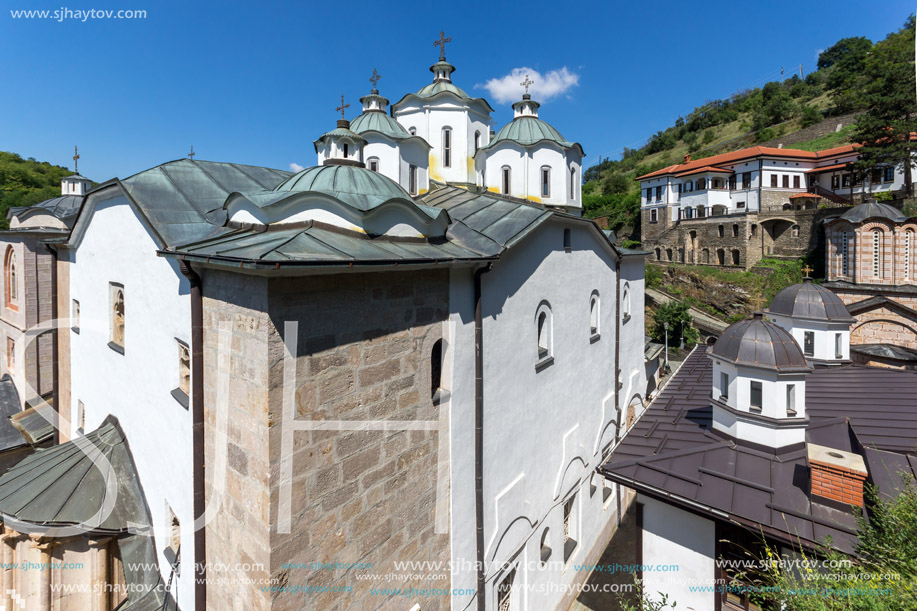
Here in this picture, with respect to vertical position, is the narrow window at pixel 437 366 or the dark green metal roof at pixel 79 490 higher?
the narrow window at pixel 437 366

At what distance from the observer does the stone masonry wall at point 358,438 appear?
13.0 feet

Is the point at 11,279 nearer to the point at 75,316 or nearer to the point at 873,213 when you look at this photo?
the point at 75,316

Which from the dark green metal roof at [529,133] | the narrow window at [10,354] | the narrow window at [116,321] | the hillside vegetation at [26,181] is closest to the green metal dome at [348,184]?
the narrow window at [116,321]

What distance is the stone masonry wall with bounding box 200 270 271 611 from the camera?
383cm

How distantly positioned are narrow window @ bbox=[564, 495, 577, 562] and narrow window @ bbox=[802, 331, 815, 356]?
34.3ft

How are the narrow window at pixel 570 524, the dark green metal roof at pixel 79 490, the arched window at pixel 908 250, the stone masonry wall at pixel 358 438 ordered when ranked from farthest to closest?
the arched window at pixel 908 250 → the narrow window at pixel 570 524 → the dark green metal roof at pixel 79 490 → the stone masonry wall at pixel 358 438

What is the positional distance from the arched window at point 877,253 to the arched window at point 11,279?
34272 mm

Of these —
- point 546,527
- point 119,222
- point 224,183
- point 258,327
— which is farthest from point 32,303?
point 546,527

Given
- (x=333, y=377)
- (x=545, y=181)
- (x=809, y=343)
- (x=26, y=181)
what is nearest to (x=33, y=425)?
(x=333, y=377)

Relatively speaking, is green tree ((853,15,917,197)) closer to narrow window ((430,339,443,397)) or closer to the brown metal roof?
the brown metal roof

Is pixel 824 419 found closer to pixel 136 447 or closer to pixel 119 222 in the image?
pixel 136 447

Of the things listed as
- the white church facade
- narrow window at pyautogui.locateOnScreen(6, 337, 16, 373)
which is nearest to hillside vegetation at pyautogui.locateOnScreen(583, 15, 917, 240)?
the white church facade

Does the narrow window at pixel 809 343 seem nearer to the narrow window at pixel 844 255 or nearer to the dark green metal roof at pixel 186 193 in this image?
the narrow window at pixel 844 255

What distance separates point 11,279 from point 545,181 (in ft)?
52.0
